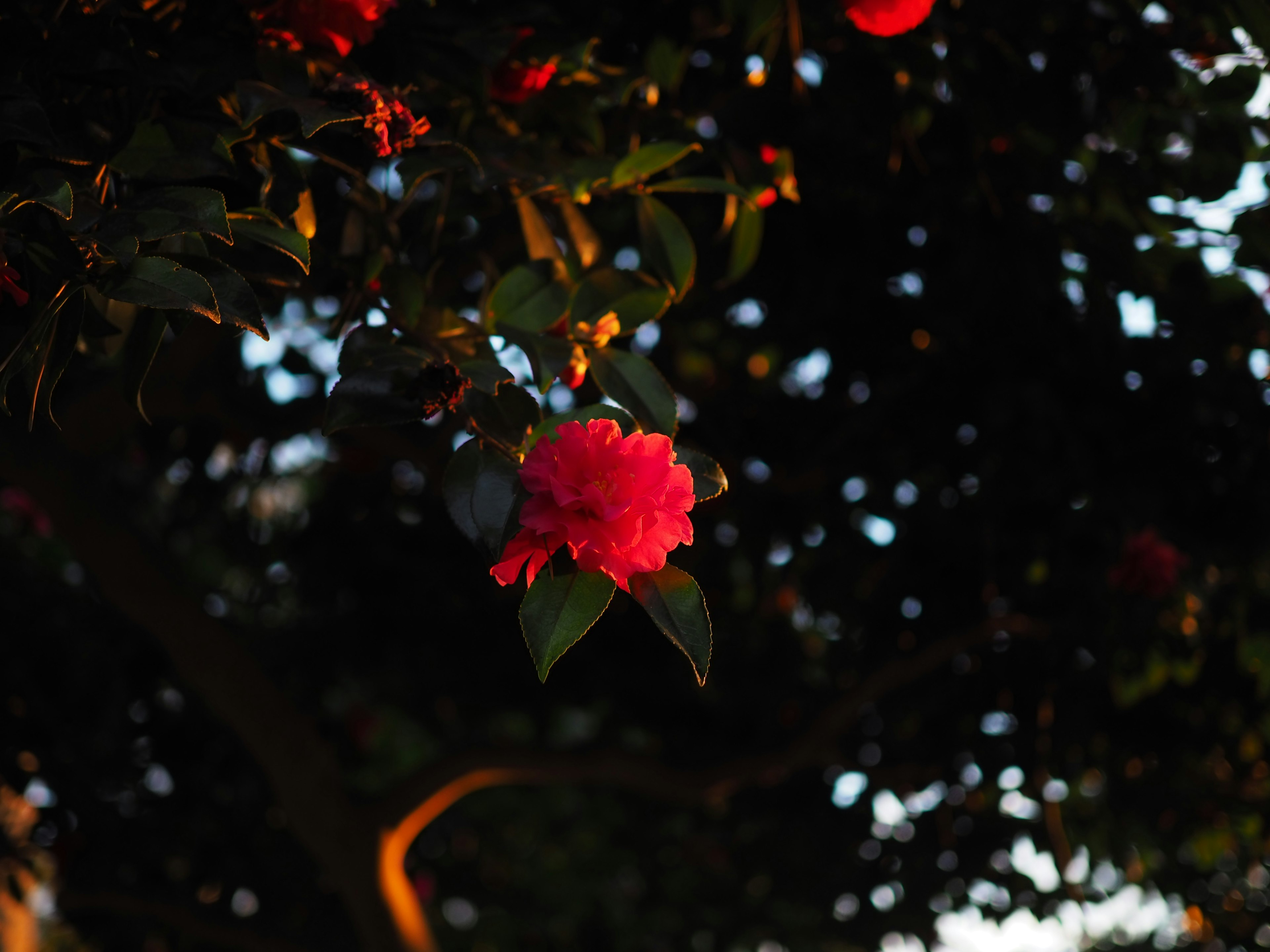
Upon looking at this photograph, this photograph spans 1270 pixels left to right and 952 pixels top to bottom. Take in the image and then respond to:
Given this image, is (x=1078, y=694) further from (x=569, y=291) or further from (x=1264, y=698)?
(x=569, y=291)

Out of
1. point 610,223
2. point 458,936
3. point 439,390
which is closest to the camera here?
point 439,390

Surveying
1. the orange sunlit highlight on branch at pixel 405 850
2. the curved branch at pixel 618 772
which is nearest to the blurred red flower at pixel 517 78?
the curved branch at pixel 618 772

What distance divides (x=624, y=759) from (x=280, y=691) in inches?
36.4

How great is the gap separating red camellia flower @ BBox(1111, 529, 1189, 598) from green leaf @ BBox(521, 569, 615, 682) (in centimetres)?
151

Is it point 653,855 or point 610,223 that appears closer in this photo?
point 610,223

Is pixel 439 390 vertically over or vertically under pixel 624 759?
over

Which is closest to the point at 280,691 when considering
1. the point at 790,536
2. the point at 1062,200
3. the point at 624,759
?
the point at 624,759

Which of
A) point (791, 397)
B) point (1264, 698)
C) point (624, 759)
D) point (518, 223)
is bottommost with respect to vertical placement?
point (624, 759)

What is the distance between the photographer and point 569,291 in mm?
1151

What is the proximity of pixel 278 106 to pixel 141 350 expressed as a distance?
27 cm

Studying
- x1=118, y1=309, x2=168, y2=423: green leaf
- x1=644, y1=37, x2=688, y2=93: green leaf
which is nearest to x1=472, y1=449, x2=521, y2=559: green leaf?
x1=118, y1=309, x2=168, y2=423: green leaf

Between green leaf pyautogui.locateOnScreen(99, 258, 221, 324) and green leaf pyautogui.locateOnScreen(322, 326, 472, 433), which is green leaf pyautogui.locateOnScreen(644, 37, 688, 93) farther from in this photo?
green leaf pyautogui.locateOnScreen(99, 258, 221, 324)

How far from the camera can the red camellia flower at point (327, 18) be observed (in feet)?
3.58

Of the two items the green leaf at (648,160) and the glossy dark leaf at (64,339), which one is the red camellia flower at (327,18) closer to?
the green leaf at (648,160)
